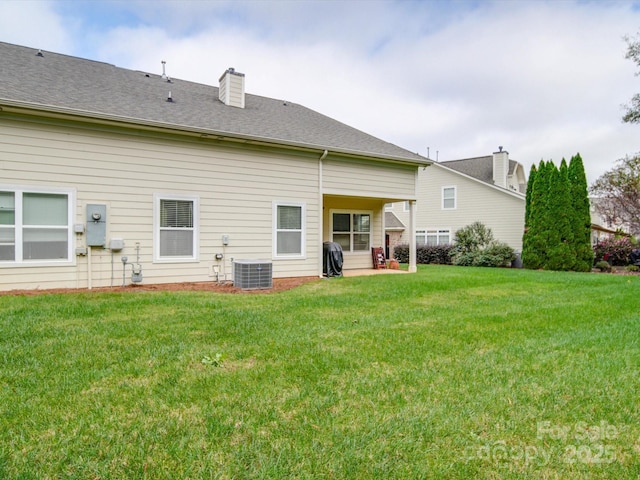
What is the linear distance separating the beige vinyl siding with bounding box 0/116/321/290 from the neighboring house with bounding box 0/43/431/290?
2 centimetres

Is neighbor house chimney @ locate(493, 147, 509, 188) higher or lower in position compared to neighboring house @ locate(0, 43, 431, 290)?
higher

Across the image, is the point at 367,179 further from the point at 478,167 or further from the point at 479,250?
the point at 478,167

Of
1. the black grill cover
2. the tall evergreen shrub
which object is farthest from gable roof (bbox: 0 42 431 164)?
the tall evergreen shrub

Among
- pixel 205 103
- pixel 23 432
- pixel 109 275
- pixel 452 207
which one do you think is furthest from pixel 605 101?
pixel 23 432

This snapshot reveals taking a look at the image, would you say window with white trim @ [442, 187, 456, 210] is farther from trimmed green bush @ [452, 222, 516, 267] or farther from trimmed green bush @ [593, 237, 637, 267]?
trimmed green bush @ [593, 237, 637, 267]

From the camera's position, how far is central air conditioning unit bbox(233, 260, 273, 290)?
8.10 metres

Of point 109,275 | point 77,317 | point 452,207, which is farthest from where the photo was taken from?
point 452,207

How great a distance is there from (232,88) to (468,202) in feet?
46.1

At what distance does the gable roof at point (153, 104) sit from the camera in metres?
7.65

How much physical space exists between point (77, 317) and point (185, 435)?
3.76 metres

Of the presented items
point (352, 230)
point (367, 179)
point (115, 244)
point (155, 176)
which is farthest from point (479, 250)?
point (115, 244)

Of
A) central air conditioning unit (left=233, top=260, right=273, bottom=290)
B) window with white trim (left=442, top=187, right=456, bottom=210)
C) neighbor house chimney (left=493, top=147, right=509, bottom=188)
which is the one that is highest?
neighbor house chimney (left=493, top=147, right=509, bottom=188)

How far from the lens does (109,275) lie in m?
7.95

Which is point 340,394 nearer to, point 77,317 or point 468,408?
point 468,408
